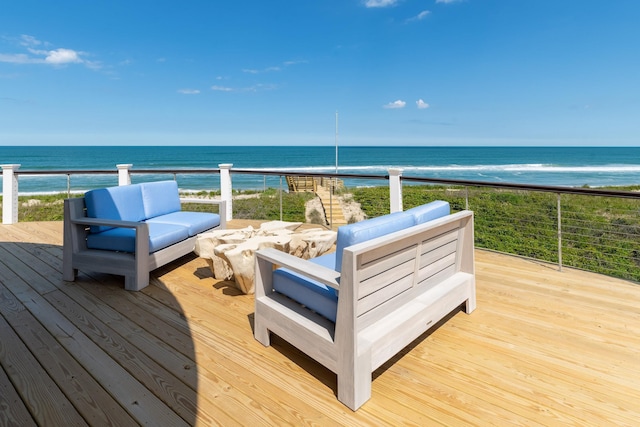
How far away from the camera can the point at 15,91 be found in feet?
66.2

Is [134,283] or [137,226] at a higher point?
[137,226]

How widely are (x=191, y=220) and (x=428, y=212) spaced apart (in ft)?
8.43

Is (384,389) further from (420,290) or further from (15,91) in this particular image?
(15,91)

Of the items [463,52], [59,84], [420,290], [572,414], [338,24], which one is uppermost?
[59,84]

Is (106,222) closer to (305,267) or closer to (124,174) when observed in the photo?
(305,267)

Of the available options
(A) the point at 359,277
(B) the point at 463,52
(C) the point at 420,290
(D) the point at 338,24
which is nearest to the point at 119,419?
(A) the point at 359,277

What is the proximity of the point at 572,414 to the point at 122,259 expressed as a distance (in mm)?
2906

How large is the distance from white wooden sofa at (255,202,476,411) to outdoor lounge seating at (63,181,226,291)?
1.33 meters

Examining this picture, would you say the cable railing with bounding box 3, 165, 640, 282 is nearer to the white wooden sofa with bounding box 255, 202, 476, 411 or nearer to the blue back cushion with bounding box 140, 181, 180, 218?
the blue back cushion with bounding box 140, 181, 180, 218

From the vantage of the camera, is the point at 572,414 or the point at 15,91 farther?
the point at 15,91

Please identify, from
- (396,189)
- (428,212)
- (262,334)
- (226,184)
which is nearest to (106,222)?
(262,334)

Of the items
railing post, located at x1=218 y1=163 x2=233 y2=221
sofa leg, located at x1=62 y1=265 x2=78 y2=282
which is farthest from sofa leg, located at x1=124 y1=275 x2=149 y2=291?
railing post, located at x1=218 y1=163 x2=233 y2=221

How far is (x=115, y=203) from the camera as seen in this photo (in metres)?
2.90

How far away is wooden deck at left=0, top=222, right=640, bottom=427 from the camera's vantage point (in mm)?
→ 1240
